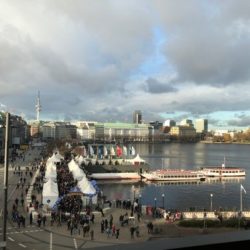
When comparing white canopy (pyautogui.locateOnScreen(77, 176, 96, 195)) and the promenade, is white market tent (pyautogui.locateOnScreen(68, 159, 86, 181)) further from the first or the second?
the promenade

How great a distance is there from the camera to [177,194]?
61469 millimetres

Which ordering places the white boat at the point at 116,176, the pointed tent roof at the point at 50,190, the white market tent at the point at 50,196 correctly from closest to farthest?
the white market tent at the point at 50,196, the pointed tent roof at the point at 50,190, the white boat at the point at 116,176

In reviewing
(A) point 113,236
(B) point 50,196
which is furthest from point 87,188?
(A) point 113,236

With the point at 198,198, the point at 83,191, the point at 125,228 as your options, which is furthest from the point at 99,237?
the point at 198,198

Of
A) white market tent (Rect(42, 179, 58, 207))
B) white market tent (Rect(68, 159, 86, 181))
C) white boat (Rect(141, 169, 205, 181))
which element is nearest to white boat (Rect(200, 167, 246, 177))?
white boat (Rect(141, 169, 205, 181))

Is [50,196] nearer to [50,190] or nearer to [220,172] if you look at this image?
[50,190]

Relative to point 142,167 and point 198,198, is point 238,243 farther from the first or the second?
point 142,167

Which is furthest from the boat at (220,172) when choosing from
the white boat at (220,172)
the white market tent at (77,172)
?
the white market tent at (77,172)

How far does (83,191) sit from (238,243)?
33.3 meters

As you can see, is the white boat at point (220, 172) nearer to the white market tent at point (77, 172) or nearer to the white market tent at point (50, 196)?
the white market tent at point (77, 172)

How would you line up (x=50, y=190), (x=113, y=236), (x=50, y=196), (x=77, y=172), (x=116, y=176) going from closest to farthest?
(x=113, y=236) → (x=50, y=196) → (x=50, y=190) → (x=77, y=172) → (x=116, y=176)

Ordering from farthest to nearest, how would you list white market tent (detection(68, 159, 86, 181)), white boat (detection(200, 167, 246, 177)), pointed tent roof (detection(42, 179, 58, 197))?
white boat (detection(200, 167, 246, 177)) < white market tent (detection(68, 159, 86, 181)) < pointed tent roof (detection(42, 179, 58, 197))

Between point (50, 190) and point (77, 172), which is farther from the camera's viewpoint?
point (77, 172)

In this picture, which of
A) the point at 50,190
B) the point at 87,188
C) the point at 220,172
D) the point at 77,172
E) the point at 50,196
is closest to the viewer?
the point at 50,196
